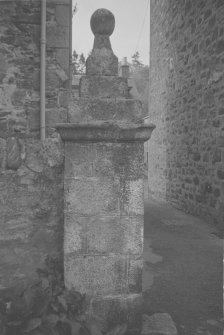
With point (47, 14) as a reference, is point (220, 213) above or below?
below

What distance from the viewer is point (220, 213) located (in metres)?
7.20

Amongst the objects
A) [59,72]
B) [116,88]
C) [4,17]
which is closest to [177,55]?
[59,72]

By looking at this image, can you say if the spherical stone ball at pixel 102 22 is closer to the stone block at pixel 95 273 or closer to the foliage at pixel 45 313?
the stone block at pixel 95 273

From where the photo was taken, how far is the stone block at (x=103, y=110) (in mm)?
2723

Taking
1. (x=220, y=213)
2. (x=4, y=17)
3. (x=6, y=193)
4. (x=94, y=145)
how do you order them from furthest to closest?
1. (x=220, y=213)
2. (x=4, y=17)
3. (x=6, y=193)
4. (x=94, y=145)

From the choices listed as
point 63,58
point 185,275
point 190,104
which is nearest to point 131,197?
point 185,275

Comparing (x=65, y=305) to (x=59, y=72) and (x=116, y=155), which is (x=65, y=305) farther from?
(x=59, y=72)

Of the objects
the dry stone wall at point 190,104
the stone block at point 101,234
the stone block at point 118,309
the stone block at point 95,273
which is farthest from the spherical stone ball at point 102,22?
the dry stone wall at point 190,104

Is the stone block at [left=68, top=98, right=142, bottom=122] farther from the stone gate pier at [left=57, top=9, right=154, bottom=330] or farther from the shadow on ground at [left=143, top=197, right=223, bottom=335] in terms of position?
the shadow on ground at [left=143, top=197, right=223, bottom=335]

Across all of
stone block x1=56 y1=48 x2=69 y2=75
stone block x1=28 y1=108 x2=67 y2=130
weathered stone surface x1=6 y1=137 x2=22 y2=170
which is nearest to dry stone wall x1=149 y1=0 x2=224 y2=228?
stone block x1=56 y1=48 x2=69 y2=75

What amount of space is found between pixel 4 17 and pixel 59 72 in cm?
127

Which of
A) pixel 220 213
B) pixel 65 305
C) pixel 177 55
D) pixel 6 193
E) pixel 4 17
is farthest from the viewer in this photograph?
pixel 177 55

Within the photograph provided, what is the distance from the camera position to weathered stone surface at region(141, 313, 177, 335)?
9.41 feet

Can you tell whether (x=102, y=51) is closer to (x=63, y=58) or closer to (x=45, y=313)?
(x=45, y=313)
